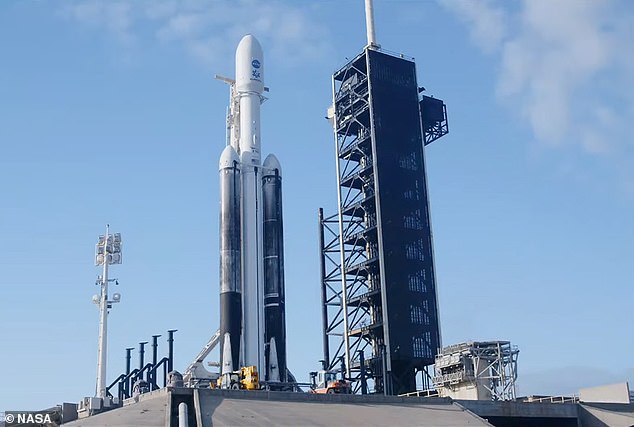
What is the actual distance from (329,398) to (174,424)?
1215 cm

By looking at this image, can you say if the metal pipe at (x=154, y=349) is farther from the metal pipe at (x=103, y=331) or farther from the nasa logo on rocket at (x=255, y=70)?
the nasa logo on rocket at (x=255, y=70)

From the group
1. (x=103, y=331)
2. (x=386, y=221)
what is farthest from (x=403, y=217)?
(x=103, y=331)

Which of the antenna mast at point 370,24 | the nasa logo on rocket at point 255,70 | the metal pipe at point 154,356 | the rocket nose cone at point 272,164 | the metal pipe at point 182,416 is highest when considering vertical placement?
the antenna mast at point 370,24

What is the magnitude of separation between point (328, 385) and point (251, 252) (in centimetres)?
1485

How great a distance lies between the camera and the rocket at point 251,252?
235 ft

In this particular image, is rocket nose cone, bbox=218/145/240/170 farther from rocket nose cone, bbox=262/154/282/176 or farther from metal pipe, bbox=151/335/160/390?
metal pipe, bbox=151/335/160/390

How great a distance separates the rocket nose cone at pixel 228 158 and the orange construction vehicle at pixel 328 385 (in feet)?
65.8

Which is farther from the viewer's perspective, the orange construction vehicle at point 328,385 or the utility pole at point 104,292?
the utility pole at point 104,292

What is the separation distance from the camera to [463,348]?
229ft

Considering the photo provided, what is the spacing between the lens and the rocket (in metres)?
71.6

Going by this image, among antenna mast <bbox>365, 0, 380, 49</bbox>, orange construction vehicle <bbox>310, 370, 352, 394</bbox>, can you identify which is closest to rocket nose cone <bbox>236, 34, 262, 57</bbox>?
antenna mast <bbox>365, 0, 380, 49</bbox>

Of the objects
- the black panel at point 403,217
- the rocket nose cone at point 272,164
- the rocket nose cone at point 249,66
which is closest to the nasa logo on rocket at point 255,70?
the rocket nose cone at point 249,66

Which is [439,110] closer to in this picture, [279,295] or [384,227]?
[384,227]

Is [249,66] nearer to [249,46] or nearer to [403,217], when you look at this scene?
[249,46]
